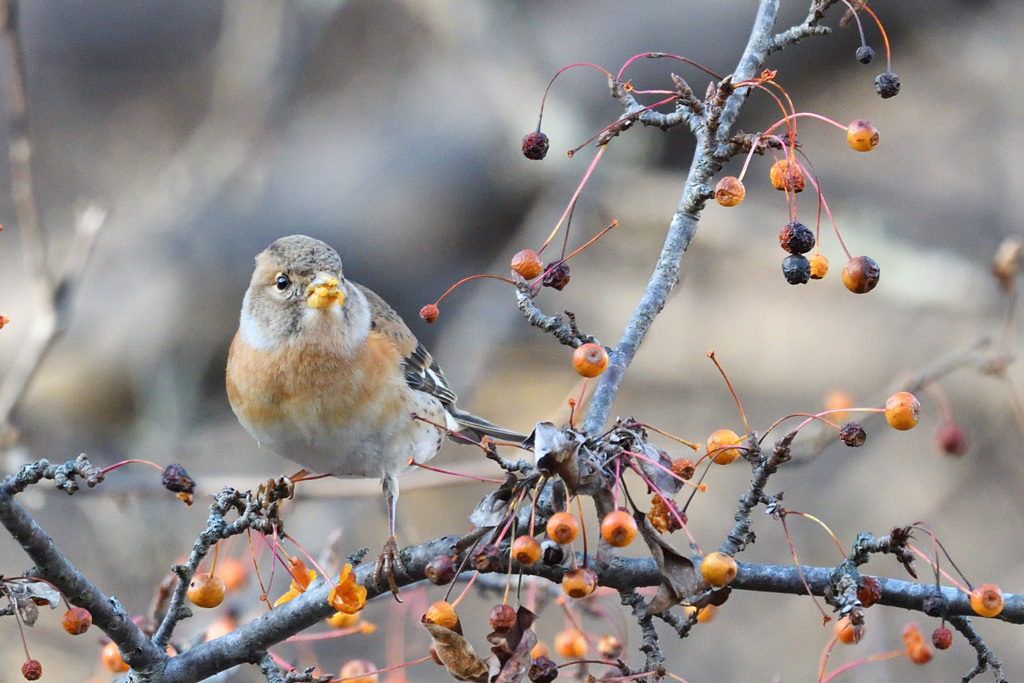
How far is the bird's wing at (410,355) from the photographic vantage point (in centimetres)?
346

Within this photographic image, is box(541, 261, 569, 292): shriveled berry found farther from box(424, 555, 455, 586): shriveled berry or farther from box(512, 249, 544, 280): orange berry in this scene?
box(424, 555, 455, 586): shriveled berry

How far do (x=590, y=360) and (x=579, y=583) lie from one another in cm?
43

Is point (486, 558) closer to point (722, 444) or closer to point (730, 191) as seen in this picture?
point (722, 444)

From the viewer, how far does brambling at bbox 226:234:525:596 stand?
3043mm

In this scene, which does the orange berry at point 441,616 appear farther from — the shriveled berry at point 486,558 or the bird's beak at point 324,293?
the bird's beak at point 324,293

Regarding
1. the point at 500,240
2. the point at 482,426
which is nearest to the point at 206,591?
the point at 482,426

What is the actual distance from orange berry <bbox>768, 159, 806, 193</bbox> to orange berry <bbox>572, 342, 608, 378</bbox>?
0.54 m

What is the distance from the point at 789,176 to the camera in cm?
213

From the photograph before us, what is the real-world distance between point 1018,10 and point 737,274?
→ 293 cm

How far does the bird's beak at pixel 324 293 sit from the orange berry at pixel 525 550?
1281 mm

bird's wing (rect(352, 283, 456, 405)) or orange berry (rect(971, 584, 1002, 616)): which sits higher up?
bird's wing (rect(352, 283, 456, 405))

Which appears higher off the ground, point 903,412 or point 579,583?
point 903,412

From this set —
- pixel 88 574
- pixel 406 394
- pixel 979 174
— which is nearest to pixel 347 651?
pixel 88 574

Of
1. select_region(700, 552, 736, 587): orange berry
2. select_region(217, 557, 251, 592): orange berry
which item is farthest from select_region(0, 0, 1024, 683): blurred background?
select_region(700, 552, 736, 587): orange berry
